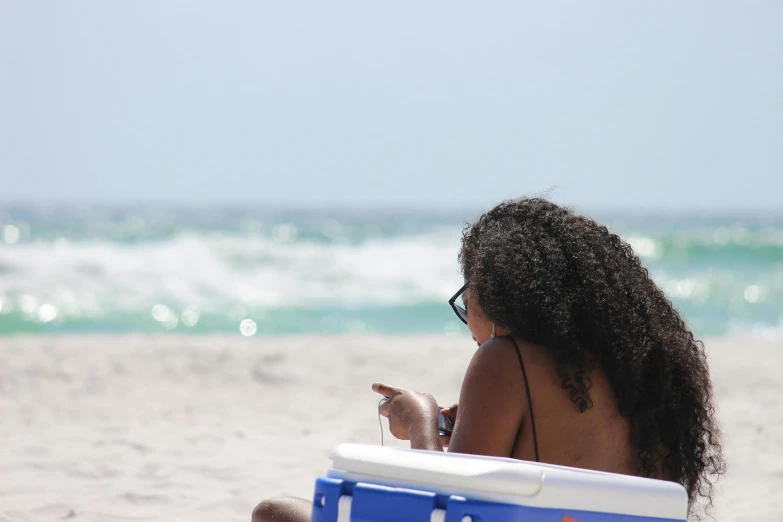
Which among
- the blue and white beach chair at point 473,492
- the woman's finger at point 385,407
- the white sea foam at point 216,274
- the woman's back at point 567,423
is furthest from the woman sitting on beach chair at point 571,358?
the white sea foam at point 216,274

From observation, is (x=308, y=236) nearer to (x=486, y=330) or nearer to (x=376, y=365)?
(x=376, y=365)

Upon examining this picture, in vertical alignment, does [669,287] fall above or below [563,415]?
above

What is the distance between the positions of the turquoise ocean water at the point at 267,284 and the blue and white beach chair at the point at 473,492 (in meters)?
10.1

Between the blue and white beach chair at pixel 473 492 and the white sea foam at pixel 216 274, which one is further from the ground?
the white sea foam at pixel 216 274

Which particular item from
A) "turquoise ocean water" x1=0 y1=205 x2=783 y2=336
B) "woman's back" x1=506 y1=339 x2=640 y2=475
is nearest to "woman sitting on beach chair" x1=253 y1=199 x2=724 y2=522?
"woman's back" x1=506 y1=339 x2=640 y2=475

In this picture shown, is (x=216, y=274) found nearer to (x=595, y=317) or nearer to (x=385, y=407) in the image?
(x=385, y=407)

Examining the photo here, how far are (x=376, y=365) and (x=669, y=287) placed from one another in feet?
36.3

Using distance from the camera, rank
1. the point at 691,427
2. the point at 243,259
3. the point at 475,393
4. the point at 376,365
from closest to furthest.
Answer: the point at 475,393 → the point at 691,427 → the point at 376,365 → the point at 243,259

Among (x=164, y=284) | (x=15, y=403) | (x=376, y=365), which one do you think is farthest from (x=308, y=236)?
(x=15, y=403)

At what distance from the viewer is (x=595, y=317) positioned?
1.79 metres

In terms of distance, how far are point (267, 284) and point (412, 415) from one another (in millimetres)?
13508

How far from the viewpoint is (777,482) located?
161 inches

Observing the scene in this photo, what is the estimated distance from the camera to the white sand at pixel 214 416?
3830mm

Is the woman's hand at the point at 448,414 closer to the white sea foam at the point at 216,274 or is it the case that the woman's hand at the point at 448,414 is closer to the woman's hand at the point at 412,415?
the woman's hand at the point at 412,415
